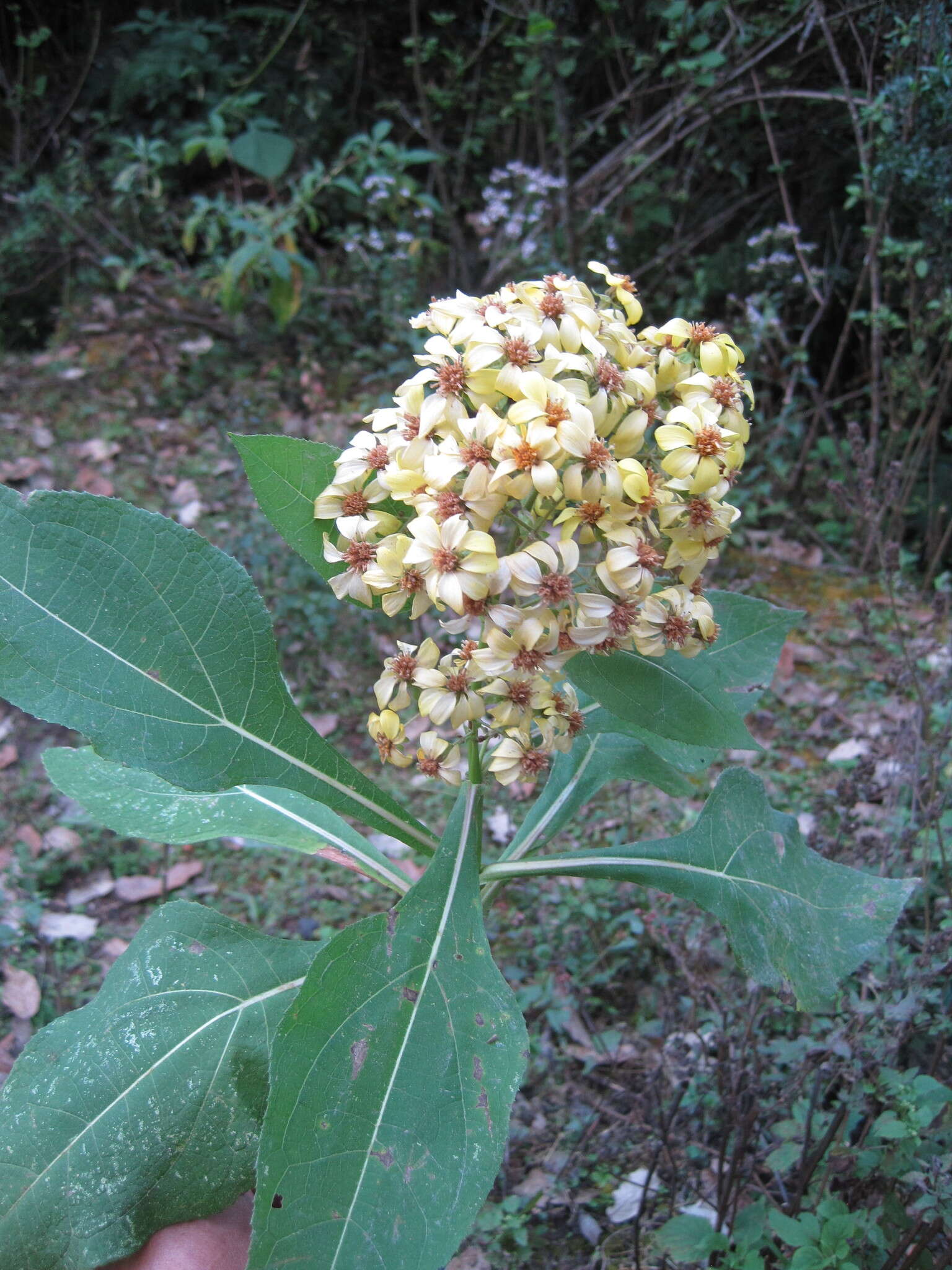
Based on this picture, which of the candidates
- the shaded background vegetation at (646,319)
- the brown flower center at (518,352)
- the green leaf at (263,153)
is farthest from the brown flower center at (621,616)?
the green leaf at (263,153)

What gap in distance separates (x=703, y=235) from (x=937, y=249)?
1304 mm

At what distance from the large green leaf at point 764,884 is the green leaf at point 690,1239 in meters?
0.42


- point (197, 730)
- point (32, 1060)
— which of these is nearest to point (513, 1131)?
point (32, 1060)

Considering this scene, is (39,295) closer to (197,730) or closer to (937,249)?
(937,249)

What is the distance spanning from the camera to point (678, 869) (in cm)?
143

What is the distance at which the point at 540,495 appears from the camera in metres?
1.13

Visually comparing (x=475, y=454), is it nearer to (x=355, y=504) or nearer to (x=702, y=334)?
(x=355, y=504)

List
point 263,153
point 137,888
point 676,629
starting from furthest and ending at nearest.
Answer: point 263,153, point 137,888, point 676,629

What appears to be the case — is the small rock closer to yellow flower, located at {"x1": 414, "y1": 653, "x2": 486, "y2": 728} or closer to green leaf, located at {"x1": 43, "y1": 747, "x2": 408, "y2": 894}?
green leaf, located at {"x1": 43, "y1": 747, "x2": 408, "y2": 894}

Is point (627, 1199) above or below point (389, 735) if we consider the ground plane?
below

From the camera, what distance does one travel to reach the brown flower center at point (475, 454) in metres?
1.09

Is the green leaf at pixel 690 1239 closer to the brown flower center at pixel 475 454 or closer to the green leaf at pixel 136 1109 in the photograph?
the green leaf at pixel 136 1109

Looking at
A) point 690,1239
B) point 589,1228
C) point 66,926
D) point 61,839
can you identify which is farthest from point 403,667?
point 61,839

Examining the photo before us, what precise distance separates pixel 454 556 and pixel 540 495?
131mm
